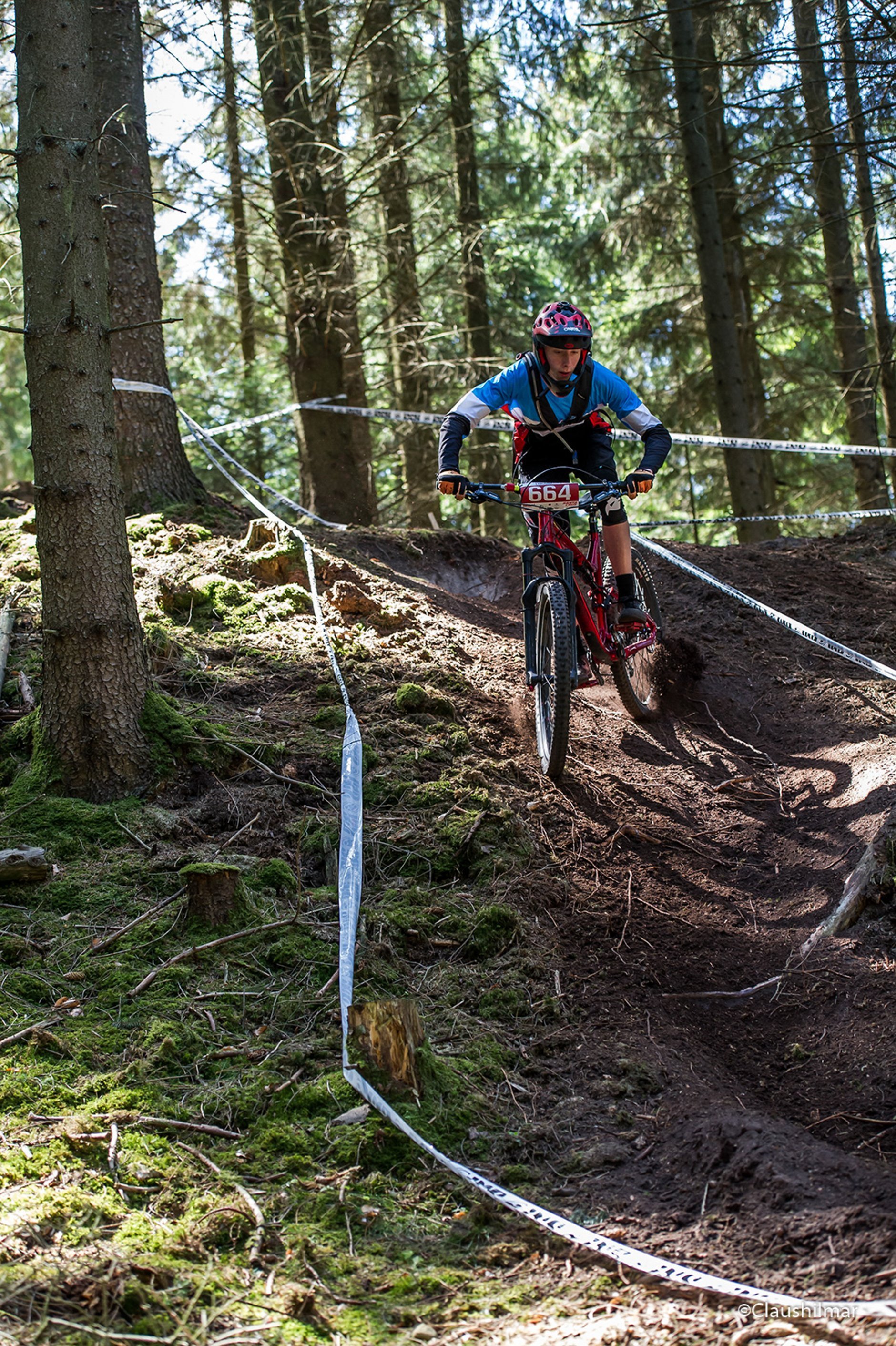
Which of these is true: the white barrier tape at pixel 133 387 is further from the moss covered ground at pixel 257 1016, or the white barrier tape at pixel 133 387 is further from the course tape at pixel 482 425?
the moss covered ground at pixel 257 1016

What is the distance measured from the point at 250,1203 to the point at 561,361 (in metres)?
4.31

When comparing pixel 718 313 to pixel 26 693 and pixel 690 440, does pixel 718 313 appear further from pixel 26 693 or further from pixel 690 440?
pixel 26 693

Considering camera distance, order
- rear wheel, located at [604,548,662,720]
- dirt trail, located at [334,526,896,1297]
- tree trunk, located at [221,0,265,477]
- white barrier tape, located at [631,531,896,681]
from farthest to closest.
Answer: tree trunk, located at [221,0,265,477] → rear wheel, located at [604,548,662,720] → white barrier tape, located at [631,531,896,681] → dirt trail, located at [334,526,896,1297]

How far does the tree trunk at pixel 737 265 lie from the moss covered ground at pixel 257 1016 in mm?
9304

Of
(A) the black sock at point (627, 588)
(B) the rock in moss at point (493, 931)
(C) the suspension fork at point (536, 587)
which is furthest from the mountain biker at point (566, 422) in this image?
(B) the rock in moss at point (493, 931)

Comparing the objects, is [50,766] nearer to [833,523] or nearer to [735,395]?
[735,395]

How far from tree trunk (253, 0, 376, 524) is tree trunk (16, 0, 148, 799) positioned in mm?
5257

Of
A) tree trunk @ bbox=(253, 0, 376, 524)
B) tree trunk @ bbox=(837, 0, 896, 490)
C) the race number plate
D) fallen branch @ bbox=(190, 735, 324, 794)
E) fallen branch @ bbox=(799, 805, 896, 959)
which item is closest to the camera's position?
fallen branch @ bbox=(799, 805, 896, 959)

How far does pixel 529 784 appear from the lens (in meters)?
5.27

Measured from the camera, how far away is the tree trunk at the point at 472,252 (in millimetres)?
11289

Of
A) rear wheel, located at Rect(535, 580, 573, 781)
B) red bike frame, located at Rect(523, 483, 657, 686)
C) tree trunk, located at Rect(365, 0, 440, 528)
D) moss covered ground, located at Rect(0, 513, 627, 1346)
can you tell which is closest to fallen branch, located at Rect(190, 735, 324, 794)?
moss covered ground, located at Rect(0, 513, 627, 1346)

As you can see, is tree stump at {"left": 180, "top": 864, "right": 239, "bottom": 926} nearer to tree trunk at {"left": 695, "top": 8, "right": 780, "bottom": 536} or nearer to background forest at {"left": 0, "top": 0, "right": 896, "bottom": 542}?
background forest at {"left": 0, "top": 0, "right": 896, "bottom": 542}

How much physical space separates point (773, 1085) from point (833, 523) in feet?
59.5

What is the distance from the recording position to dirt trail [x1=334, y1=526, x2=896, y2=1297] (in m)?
2.69
